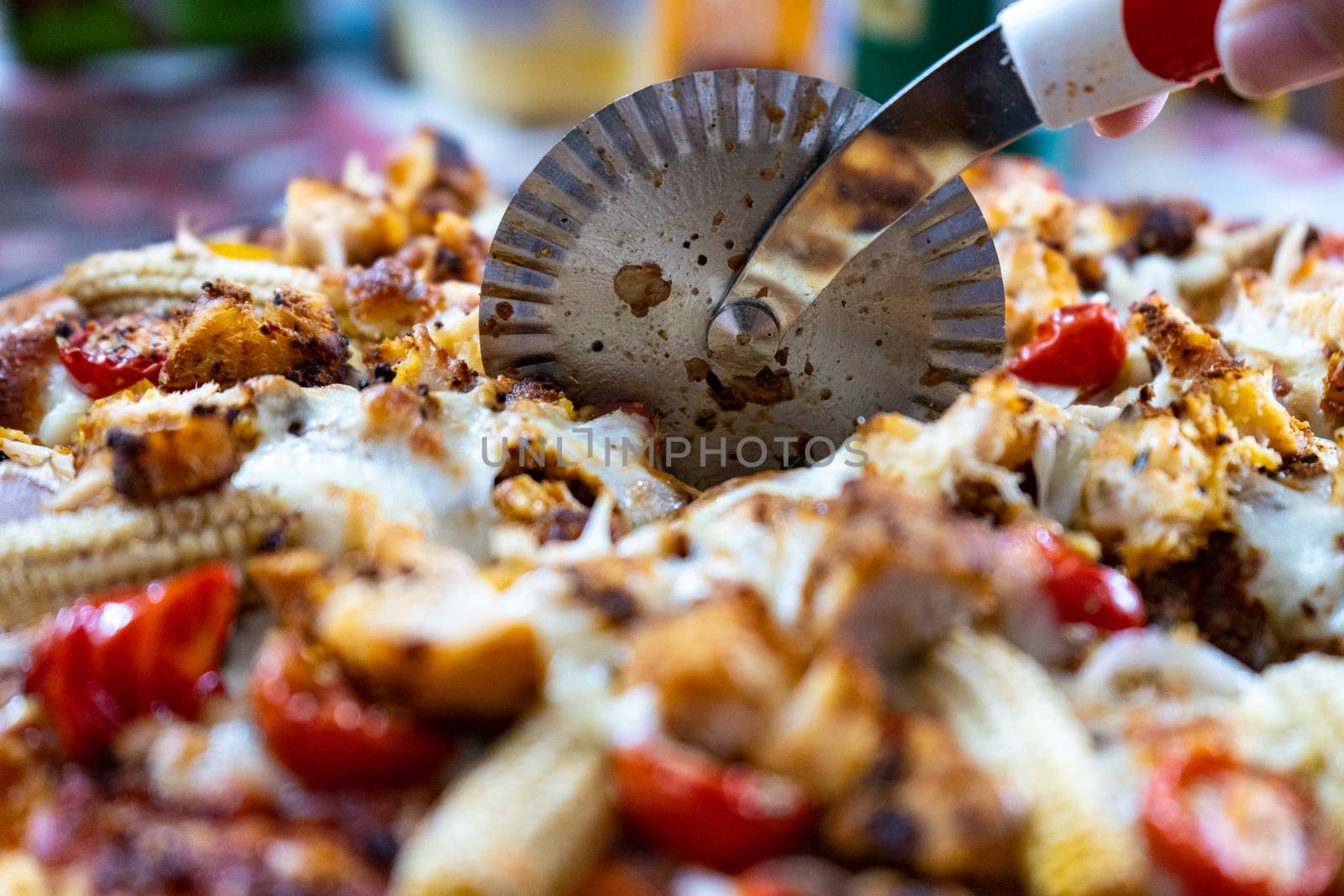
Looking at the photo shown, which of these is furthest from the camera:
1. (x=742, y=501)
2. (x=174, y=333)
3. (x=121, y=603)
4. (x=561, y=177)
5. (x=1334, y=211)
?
(x=1334, y=211)

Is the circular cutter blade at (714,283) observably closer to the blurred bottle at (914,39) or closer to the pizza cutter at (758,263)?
the pizza cutter at (758,263)

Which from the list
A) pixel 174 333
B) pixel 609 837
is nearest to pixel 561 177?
pixel 174 333

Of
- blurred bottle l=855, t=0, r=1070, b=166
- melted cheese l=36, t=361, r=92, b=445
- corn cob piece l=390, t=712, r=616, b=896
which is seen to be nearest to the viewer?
corn cob piece l=390, t=712, r=616, b=896

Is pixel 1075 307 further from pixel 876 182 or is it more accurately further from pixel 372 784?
pixel 372 784

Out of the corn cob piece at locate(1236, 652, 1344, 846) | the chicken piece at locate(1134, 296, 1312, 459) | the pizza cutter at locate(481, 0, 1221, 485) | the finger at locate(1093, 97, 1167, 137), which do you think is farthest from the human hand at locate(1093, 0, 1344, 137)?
the corn cob piece at locate(1236, 652, 1344, 846)

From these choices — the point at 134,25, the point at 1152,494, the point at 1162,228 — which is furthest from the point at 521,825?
the point at 134,25

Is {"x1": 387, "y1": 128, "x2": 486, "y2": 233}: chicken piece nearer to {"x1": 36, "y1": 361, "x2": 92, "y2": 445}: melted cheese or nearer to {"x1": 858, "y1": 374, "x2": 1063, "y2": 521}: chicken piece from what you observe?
{"x1": 36, "y1": 361, "x2": 92, "y2": 445}: melted cheese
